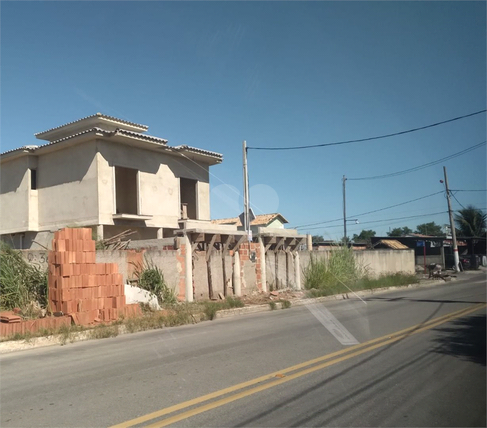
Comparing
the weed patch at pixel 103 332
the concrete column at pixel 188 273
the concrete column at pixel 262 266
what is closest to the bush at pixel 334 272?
the concrete column at pixel 262 266

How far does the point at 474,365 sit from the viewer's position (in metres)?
7.48

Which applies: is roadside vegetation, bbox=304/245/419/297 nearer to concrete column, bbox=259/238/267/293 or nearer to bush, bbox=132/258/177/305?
concrete column, bbox=259/238/267/293

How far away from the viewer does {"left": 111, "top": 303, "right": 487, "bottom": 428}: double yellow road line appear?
17.5 ft

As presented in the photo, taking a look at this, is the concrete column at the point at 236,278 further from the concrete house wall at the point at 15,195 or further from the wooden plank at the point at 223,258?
the concrete house wall at the point at 15,195

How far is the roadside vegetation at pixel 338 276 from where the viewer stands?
22.9m

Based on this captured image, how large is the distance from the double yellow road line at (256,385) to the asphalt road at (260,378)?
0.01 m

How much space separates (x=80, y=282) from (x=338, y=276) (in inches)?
562

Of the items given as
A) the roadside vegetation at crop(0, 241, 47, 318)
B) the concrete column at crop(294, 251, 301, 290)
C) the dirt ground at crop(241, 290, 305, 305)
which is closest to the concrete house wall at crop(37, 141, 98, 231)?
the dirt ground at crop(241, 290, 305, 305)

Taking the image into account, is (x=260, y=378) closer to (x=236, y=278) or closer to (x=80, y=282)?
(x=80, y=282)

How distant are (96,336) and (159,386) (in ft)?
17.3

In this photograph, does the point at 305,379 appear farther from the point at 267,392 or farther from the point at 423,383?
the point at 423,383

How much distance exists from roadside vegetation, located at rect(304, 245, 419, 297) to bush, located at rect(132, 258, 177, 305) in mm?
7758

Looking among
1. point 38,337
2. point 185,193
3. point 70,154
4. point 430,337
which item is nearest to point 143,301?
point 38,337

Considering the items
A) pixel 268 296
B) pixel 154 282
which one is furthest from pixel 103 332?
pixel 268 296
